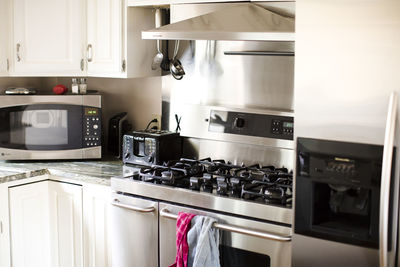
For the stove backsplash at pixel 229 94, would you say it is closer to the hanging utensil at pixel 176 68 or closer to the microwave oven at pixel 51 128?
the hanging utensil at pixel 176 68

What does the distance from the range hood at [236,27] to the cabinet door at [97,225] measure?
0.86m

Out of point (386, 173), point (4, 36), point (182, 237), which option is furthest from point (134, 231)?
point (4, 36)

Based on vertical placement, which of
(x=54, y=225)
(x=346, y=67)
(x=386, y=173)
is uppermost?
(x=346, y=67)

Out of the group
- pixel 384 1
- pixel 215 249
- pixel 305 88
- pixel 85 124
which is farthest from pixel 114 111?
pixel 384 1

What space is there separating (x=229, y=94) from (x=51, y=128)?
41.5 inches

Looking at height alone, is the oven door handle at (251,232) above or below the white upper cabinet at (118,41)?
below

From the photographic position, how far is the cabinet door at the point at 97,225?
2.99 m

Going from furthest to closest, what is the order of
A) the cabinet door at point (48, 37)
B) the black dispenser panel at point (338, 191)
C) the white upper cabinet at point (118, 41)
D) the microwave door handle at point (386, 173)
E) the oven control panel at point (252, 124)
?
1. the cabinet door at point (48, 37)
2. the white upper cabinet at point (118, 41)
3. the oven control panel at point (252, 124)
4. the black dispenser panel at point (338, 191)
5. the microwave door handle at point (386, 173)

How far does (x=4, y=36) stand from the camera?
10.9 feet

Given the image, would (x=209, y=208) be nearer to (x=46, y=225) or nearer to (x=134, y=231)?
(x=134, y=231)

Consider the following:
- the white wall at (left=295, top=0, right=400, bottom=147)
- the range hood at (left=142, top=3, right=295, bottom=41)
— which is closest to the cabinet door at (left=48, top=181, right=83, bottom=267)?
the range hood at (left=142, top=3, right=295, bottom=41)

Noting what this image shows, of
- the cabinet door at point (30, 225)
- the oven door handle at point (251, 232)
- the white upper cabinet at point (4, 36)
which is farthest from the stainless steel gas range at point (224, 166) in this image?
the white upper cabinet at point (4, 36)

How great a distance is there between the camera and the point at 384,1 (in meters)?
2.00

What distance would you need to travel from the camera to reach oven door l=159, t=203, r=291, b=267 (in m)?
2.34
